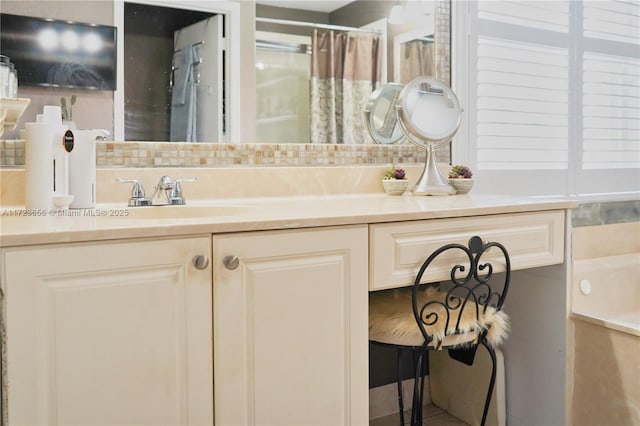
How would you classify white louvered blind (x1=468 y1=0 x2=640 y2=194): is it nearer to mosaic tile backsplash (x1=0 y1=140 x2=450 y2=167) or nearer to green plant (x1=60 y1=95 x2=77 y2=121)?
mosaic tile backsplash (x1=0 y1=140 x2=450 y2=167)

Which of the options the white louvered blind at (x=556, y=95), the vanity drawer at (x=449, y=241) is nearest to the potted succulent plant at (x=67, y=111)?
the vanity drawer at (x=449, y=241)

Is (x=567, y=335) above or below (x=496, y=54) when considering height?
below

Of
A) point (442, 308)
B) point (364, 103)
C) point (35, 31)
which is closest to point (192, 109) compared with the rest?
point (35, 31)

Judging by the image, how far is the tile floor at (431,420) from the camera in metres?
2.18

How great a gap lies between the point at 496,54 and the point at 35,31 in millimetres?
1585

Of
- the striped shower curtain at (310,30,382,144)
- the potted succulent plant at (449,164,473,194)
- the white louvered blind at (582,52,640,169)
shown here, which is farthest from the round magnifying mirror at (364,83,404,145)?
the white louvered blind at (582,52,640,169)

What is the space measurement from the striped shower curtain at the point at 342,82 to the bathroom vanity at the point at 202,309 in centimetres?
55

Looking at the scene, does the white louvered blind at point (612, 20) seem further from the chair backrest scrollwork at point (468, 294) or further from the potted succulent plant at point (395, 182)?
the chair backrest scrollwork at point (468, 294)

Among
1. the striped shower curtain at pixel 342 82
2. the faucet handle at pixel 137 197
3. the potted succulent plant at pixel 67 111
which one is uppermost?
the striped shower curtain at pixel 342 82

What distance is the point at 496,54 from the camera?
2.34 m

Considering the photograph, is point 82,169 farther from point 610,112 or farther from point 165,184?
point 610,112

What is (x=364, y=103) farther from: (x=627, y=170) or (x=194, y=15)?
(x=627, y=170)

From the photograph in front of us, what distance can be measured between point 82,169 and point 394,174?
38.7 inches

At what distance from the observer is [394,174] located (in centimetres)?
205
